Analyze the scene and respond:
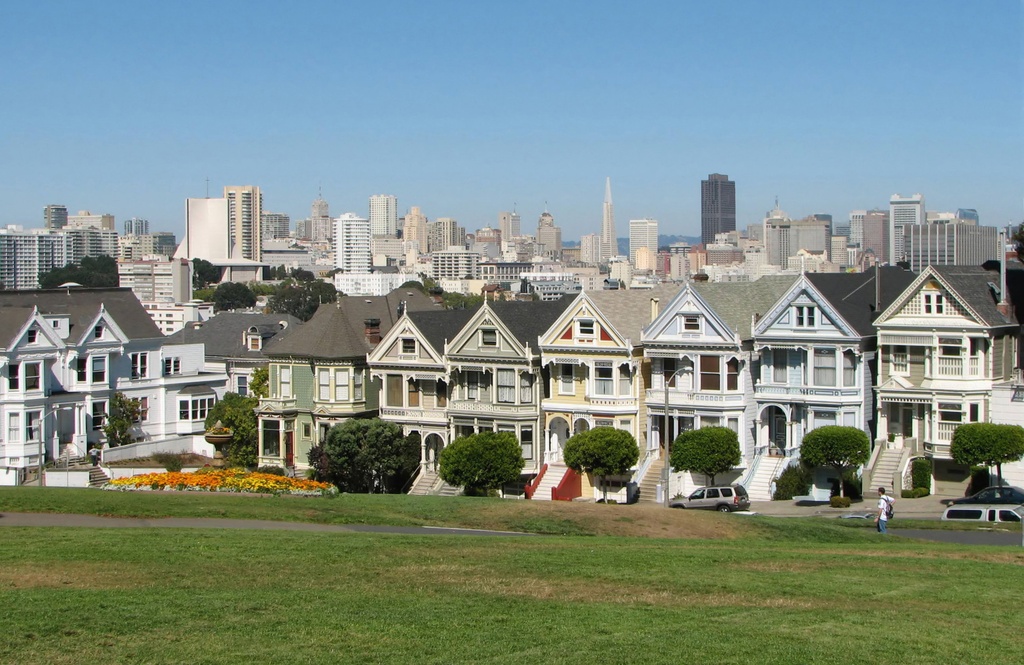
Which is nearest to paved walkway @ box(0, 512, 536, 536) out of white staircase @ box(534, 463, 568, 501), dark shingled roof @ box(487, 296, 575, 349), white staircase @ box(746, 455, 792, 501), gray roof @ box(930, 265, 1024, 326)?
white staircase @ box(746, 455, 792, 501)

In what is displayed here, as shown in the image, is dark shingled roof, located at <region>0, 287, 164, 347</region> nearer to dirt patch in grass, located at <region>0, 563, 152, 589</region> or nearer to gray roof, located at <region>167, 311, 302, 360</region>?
gray roof, located at <region>167, 311, 302, 360</region>

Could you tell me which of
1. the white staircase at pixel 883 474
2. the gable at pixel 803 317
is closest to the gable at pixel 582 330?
the gable at pixel 803 317

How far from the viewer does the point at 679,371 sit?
54.9 metres

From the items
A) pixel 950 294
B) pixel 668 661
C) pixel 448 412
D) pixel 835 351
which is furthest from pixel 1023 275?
pixel 668 661

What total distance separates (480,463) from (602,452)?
16.6 feet

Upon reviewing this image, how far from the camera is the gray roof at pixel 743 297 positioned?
55062mm

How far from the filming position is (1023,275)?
53250 millimetres

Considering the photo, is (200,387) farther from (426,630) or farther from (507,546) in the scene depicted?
(426,630)

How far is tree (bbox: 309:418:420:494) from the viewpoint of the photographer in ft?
189

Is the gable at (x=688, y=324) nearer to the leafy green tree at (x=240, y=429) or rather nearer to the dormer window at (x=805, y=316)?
the dormer window at (x=805, y=316)

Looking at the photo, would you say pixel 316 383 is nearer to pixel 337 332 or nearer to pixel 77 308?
pixel 337 332

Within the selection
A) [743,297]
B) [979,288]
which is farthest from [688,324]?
[979,288]

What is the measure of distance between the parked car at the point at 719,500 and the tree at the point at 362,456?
14306 millimetres

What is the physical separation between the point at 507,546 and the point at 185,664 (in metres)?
12.0
